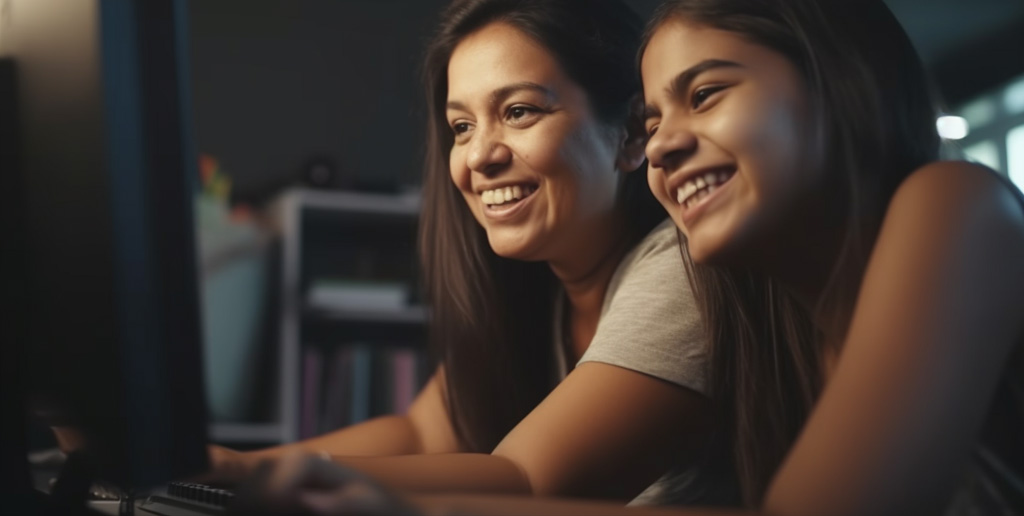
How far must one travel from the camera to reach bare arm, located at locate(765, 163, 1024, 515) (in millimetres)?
587

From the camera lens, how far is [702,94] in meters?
0.82

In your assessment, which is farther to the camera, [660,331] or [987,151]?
[987,151]

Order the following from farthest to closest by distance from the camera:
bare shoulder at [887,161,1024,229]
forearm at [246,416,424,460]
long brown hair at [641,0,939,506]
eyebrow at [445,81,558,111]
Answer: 1. forearm at [246,416,424,460]
2. eyebrow at [445,81,558,111]
3. long brown hair at [641,0,939,506]
4. bare shoulder at [887,161,1024,229]

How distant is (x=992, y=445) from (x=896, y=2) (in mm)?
3249

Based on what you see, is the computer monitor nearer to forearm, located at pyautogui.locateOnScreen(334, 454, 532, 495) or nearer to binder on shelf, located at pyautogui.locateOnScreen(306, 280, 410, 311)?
forearm, located at pyautogui.locateOnScreen(334, 454, 532, 495)

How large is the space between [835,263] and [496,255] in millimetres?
590

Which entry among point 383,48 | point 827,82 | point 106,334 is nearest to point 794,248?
point 827,82

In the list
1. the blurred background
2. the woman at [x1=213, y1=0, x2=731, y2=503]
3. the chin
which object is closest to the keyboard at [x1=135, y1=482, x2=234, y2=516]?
the woman at [x1=213, y1=0, x2=731, y2=503]

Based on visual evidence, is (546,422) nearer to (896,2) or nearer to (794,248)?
(794,248)

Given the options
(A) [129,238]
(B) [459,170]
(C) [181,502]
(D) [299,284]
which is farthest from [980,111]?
(A) [129,238]

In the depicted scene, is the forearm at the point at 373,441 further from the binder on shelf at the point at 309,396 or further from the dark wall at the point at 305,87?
the dark wall at the point at 305,87

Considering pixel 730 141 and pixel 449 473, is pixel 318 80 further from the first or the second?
pixel 730 141

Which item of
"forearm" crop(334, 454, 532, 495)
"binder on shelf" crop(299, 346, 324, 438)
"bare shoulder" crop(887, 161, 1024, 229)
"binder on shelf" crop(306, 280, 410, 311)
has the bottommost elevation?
"binder on shelf" crop(299, 346, 324, 438)

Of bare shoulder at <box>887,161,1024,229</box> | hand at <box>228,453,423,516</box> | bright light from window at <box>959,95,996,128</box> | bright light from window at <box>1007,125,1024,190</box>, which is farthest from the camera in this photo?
bright light from window at <box>959,95,996,128</box>
